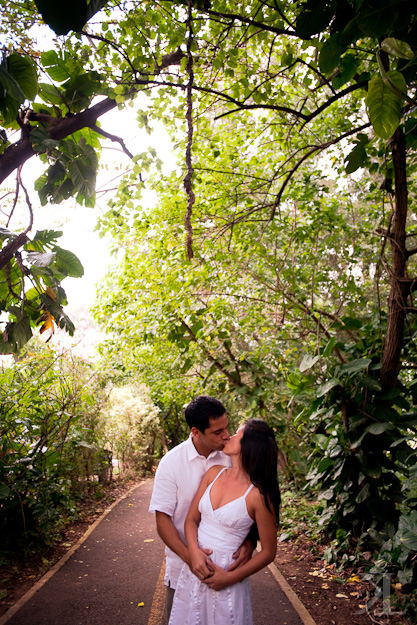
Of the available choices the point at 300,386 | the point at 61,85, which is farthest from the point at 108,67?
the point at 300,386

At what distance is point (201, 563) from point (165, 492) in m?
0.47

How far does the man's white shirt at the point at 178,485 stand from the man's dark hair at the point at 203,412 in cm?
19

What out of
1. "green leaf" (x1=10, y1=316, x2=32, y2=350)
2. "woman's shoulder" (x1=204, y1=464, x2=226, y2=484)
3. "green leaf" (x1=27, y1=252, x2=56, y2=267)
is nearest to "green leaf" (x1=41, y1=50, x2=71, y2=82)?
"green leaf" (x1=27, y1=252, x2=56, y2=267)

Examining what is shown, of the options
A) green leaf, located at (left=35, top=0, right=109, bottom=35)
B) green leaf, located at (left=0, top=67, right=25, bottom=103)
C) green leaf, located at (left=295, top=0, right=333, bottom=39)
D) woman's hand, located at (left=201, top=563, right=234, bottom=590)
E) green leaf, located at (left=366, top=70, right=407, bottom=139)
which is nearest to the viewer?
green leaf, located at (left=366, top=70, right=407, bottom=139)

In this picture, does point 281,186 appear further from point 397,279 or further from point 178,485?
point 178,485

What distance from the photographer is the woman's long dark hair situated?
2.38 meters

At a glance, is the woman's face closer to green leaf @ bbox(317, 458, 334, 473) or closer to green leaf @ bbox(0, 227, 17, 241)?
green leaf @ bbox(0, 227, 17, 241)

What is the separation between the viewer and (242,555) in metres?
2.36

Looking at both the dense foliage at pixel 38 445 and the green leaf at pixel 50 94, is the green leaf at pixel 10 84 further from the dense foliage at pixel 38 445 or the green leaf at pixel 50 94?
the dense foliage at pixel 38 445

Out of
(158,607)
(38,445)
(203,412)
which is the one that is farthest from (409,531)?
(38,445)

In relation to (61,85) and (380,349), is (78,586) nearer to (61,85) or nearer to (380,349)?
(380,349)

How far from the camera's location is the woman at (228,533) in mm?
2283

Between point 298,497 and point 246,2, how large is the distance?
8.69 metres

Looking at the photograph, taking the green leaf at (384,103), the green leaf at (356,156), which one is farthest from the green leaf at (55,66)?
the green leaf at (384,103)
